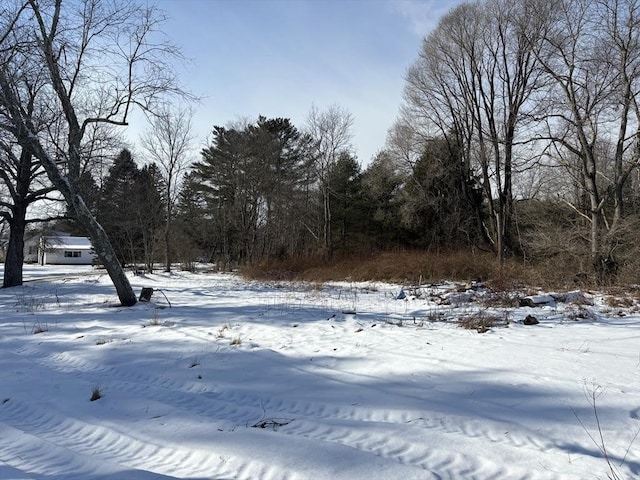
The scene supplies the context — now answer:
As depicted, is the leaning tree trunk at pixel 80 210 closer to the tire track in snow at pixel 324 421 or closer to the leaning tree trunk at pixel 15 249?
the tire track in snow at pixel 324 421

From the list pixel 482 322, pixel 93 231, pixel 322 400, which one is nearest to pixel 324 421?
pixel 322 400

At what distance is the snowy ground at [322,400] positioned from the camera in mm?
2959

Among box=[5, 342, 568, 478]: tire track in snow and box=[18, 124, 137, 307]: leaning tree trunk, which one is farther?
box=[18, 124, 137, 307]: leaning tree trunk

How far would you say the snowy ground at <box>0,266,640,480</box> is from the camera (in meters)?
2.96

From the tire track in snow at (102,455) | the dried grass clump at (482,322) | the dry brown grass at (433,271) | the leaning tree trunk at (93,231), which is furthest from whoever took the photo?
the dry brown grass at (433,271)

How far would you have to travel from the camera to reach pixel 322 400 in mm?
4145

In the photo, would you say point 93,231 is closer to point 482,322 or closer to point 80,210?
point 80,210

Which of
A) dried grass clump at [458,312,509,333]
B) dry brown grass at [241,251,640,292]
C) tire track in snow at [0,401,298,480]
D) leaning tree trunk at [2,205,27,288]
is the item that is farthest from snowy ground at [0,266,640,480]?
leaning tree trunk at [2,205,27,288]

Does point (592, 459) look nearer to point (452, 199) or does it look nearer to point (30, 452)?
point (30, 452)

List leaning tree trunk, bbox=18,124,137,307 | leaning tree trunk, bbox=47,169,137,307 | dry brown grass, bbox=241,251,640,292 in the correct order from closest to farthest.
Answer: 1. leaning tree trunk, bbox=18,124,137,307
2. leaning tree trunk, bbox=47,169,137,307
3. dry brown grass, bbox=241,251,640,292

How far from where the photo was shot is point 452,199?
95.6 feet

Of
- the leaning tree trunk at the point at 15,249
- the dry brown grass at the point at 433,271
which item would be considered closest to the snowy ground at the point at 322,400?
the dry brown grass at the point at 433,271

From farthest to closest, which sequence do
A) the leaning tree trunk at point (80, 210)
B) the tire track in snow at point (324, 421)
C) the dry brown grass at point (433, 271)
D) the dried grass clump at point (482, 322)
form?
1. the dry brown grass at point (433, 271)
2. the leaning tree trunk at point (80, 210)
3. the dried grass clump at point (482, 322)
4. the tire track in snow at point (324, 421)

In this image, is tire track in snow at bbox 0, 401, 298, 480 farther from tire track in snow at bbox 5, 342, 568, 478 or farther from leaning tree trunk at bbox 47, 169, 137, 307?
leaning tree trunk at bbox 47, 169, 137, 307
